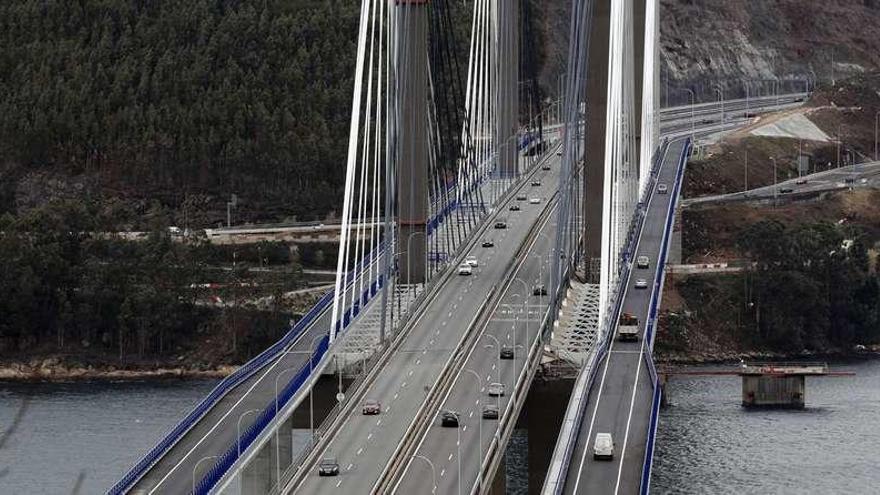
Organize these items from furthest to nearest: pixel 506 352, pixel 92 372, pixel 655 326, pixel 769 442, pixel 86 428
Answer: pixel 92 372
pixel 86 428
pixel 769 442
pixel 655 326
pixel 506 352

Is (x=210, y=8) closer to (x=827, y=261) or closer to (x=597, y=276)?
(x=827, y=261)

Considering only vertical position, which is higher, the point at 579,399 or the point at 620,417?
the point at 579,399

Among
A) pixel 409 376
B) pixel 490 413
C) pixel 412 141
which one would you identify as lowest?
pixel 490 413

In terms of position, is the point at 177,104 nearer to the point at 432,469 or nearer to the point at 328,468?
the point at 328,468

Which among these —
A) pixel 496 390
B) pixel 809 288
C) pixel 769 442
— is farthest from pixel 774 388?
pixel 496 390

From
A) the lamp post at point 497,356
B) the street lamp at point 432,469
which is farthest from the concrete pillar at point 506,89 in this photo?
the street lamp at point 432,469
